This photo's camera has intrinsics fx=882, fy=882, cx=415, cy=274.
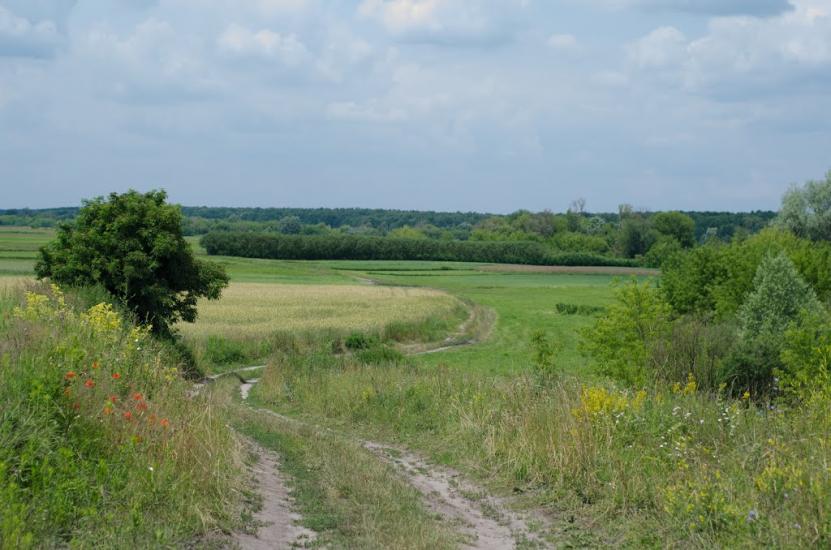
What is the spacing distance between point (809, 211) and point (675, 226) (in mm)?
97613

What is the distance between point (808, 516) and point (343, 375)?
17.5 m

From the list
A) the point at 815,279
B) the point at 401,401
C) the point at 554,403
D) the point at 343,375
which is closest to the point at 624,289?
the point at 343,375

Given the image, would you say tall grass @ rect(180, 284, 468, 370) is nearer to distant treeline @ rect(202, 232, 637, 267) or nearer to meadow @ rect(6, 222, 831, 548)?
meadow @ rect(6, 222, 831, 548)

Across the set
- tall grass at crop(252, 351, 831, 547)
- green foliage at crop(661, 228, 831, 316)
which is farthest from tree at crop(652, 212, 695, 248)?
tall grass at crop(252, 351, 831, 547)

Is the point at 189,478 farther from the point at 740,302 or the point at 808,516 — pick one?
the point at 740,302

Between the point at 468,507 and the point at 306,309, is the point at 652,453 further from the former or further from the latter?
the point at 306,309

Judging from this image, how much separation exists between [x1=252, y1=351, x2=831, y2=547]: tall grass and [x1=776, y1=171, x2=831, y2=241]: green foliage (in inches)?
2986

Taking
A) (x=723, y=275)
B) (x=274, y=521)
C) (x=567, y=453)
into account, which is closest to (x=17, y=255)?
(x=723, y=275)

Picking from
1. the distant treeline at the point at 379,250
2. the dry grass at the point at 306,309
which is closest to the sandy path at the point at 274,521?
the dry grass at the point at 306,309

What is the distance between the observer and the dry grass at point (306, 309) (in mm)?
48969

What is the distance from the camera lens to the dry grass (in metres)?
49.0

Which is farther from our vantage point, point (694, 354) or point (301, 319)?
point (301, 319)

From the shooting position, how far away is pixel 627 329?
96.1 feet

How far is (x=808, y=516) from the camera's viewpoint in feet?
25.6
